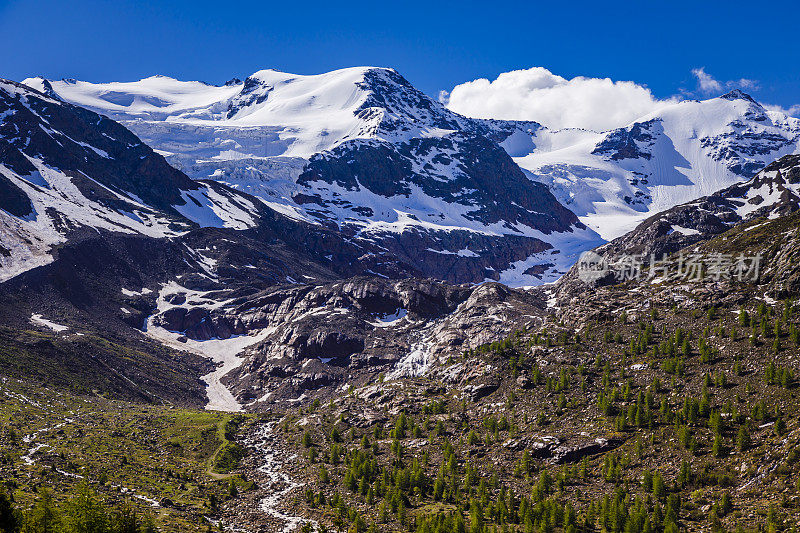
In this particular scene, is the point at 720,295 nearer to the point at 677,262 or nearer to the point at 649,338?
the point at 649,338

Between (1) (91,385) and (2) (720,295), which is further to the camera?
(1) (91,385)

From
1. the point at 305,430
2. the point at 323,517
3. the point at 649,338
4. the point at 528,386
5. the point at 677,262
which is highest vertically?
the point at 677,262

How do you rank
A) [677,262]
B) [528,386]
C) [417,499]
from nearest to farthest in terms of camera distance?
[417,499] < [528,386] < [677,262]

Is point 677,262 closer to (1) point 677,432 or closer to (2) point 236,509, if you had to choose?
(1) point 677,432

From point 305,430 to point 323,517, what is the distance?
3822cm

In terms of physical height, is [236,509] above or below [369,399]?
below

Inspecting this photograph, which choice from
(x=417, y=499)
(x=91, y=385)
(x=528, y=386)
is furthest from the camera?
(x=91, y=385)

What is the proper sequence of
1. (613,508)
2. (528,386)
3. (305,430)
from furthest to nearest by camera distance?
(305,430)
(528,386)
(613,508)

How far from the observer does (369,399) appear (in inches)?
5453

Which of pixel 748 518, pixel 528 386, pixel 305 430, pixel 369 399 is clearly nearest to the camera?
pixel 748 518

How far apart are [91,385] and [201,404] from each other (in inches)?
1428

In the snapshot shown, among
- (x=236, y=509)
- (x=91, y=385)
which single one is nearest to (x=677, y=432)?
(x=236, y=509)

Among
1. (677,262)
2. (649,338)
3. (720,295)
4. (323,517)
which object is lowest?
(323,517)

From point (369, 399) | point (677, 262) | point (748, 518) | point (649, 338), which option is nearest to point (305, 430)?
point (369, 399)
